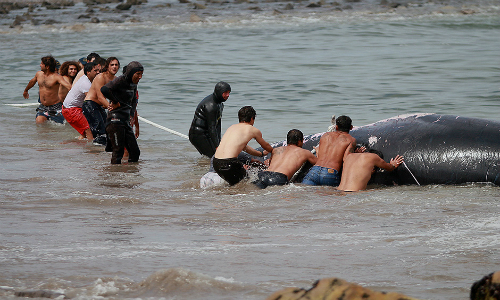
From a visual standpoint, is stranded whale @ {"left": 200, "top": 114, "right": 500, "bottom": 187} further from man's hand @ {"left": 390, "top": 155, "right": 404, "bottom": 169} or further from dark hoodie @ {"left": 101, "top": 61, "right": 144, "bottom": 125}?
dark hoodie @ {"left": 101, "top": 61, "right": 144, "bottom": 125}

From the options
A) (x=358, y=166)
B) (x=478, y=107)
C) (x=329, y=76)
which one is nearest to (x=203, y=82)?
(x=329, y=76)

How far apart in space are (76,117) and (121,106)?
3.44 metres

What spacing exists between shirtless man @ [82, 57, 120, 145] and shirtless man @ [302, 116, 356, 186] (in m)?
4.00

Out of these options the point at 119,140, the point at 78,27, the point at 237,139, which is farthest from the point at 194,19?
the point at 237,139

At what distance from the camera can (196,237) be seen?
6352 millimetres

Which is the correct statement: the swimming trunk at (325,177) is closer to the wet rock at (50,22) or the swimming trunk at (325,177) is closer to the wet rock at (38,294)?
the wet rock at (38,294)

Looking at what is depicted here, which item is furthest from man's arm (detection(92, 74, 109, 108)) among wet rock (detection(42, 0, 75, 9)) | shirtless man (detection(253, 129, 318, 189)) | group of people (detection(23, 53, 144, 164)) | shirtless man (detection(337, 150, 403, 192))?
wet rock (detection(42, 0, 75, 9))

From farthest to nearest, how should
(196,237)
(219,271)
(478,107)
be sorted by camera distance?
(478,107) < (196,237) < (219,271)

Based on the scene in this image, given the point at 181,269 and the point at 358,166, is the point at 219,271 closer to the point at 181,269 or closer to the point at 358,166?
the point at 181,269

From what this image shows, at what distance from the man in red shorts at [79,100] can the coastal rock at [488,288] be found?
10.8 metres

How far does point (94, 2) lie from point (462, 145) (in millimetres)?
52513

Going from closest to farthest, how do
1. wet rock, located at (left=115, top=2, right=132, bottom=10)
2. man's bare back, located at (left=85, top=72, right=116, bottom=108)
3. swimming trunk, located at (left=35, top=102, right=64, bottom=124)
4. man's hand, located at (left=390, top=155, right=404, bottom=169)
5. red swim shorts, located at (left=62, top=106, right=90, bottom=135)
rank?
man's hand, located at (left=390, top=155, right=404, bottom=169) < man's bare back, located at (left=85, top=72, right=116, bottom=108) < red swim shorts, located at (left=62, top=106, right=90, bottom=135) < swimming trunk, located at (left=35, top=102, right=64, bottom=124) < wet rock, located at (left=115, top=2, right=132, bottom=10)

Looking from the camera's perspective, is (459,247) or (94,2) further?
(94,2)

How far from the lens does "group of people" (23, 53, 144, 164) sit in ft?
34.6
